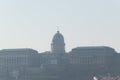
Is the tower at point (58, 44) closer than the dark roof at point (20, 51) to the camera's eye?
Yes

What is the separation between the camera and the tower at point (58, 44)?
13750 cm

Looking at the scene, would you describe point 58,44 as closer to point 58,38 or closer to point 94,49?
point 58,38

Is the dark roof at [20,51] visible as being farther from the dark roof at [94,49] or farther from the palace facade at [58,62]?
the dark roof at [94,49]

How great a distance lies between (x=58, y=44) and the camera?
5423 inches

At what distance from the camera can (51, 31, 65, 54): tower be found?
138 meters

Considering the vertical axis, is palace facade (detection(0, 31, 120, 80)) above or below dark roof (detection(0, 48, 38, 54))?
below

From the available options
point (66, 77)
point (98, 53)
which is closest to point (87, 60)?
point (98, 53)

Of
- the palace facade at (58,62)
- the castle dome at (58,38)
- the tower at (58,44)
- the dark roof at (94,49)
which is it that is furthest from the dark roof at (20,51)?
the dark roof at (94,49)

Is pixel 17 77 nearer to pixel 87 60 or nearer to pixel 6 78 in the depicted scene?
pixel 6 78

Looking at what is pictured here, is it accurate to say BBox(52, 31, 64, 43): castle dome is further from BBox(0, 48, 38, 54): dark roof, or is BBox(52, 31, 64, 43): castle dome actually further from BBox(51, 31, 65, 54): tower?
BBox(0, 48, 38, 54): dark roof

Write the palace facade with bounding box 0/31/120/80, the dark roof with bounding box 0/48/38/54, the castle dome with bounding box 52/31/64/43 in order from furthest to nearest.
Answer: the dark roof with bounding box 0/48/38/54, the castle dome with bounding box 52/31/64/43, the palace facade with bounding box 0/31/120/80

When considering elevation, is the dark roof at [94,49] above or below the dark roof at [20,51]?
below

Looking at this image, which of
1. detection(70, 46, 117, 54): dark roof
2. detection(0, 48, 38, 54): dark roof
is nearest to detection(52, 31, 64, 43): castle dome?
detection(70, 46, 117, 54): dark roof

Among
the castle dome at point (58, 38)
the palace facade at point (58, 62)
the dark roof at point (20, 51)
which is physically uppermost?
the castle dome at point (58, 38)
